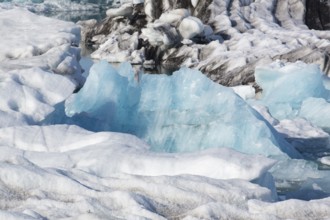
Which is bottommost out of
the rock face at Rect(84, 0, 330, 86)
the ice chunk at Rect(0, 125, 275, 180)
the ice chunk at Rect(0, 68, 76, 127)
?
the rock face at Rect(84, 0, 330, 86)

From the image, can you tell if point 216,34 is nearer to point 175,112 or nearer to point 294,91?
point 294,91

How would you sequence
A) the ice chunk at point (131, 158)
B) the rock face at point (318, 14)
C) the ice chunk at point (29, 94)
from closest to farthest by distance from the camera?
the ice chunk at point (131, 158)
the ice chunk at point (29, 94)
the rock face at point (318, 14)

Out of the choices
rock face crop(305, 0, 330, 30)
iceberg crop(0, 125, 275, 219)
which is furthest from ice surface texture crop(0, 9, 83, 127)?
rock face crop(305, 0, 330, 30)

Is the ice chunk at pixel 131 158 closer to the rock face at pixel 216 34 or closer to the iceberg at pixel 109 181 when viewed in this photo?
the iceberg at pixel 109 181

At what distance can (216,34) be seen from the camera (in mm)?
24125

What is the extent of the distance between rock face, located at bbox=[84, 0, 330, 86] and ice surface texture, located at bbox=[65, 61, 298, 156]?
7.75 m

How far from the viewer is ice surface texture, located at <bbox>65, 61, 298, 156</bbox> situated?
8.02m

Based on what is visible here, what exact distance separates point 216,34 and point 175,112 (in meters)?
15.9

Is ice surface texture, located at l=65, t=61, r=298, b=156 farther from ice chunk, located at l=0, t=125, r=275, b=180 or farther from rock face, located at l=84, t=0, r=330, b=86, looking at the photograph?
rock face, located at l=84, t=0, r=330, b=86

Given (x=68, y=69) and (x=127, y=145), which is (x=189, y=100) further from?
(x=127, y=145)

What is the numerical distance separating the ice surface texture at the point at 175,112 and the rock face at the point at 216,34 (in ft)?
25.4

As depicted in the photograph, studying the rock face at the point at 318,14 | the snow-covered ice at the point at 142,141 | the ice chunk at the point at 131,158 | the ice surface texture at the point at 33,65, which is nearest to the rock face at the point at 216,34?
the rock face at the point at 318,14

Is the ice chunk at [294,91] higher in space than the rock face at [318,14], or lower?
higher

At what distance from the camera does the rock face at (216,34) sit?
1945 centimetres
